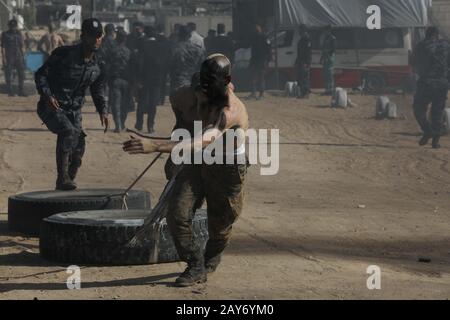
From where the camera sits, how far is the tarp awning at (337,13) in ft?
107

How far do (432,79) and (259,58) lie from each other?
465 inches

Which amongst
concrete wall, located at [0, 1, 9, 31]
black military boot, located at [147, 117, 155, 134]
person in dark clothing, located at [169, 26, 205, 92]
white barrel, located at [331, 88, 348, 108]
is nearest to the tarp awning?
white barrel, located at [331, 88, 348, 108]

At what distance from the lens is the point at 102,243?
8.82 m

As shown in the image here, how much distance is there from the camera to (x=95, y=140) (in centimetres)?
2020

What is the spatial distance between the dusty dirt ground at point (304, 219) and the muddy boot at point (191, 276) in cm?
8

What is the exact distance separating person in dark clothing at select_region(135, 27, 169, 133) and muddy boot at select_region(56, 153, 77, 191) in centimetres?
966

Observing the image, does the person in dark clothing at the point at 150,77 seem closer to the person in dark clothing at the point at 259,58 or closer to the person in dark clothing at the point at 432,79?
the person in dark clothing at the point at 432,79

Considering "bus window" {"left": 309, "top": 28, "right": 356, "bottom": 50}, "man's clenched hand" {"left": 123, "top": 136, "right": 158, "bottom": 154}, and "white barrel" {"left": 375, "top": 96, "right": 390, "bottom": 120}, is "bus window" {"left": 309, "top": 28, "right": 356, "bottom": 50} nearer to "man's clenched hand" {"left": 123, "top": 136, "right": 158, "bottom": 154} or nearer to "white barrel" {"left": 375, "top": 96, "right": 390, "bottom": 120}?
"white barrel" {"left": 375, "top": 96, "right": 390, "bottom": 120}

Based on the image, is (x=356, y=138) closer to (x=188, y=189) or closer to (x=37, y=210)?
(x=37, y=210)

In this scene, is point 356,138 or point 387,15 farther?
point 387,15

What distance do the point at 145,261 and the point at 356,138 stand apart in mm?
13116

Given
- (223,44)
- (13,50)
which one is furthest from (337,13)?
(13,50)

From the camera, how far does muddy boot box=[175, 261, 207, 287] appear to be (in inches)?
311

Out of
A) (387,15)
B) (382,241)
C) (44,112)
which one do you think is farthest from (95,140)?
(387,15)
